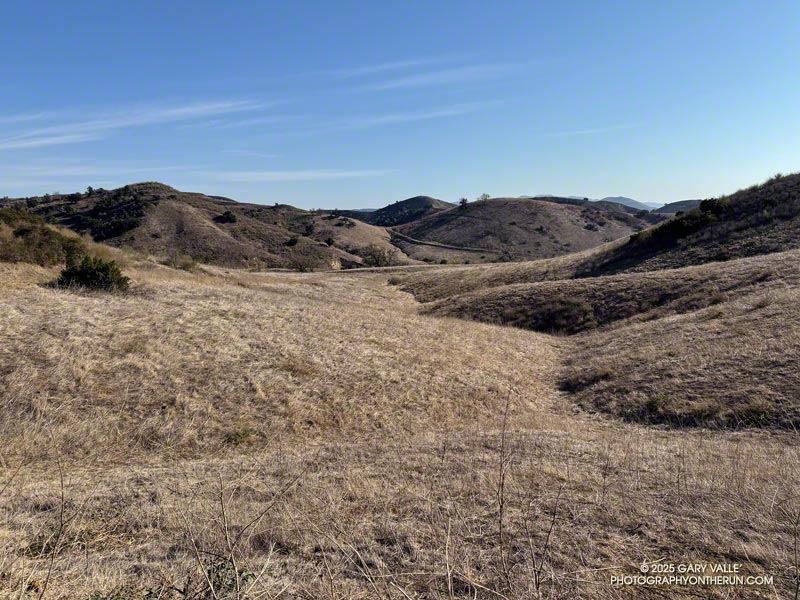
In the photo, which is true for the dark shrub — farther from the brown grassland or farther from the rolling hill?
the brown grassland

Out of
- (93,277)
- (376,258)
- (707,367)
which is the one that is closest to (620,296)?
(707,367)

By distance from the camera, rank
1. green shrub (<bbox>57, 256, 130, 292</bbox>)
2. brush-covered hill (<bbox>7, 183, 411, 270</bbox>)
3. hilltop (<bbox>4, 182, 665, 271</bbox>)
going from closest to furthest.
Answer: green shrub (<bbox>57, 256, 130, 292</bbox>) < brush-covered hill (<bbox>7, 183, 411, 270</bbox>) < hilltop (<bbox>4, 182, 665, 271</bbox>)

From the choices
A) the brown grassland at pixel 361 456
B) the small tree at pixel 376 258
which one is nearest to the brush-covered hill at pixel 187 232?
the small tree at pixel 376 258

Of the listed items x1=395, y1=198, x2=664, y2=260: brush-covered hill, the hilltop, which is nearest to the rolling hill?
the hilltop

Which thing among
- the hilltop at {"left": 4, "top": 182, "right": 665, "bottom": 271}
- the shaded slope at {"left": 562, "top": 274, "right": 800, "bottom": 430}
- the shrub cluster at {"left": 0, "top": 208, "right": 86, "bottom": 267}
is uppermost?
the hilltop at {"left": 4, "top": 182, "right": 665, "bottom": 271}

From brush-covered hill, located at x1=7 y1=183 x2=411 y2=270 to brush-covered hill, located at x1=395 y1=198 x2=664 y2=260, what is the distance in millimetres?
22536

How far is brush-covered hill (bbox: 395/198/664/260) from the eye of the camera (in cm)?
9169

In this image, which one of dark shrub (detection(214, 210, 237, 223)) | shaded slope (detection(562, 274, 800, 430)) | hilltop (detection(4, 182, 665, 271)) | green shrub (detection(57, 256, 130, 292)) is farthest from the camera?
dark shrub (detection(214, 210, 237, 223))

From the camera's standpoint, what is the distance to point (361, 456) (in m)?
7.43

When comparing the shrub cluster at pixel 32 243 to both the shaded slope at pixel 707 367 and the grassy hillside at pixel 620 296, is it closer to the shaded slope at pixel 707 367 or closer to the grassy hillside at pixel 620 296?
the grassy hillside at pixel 620 296

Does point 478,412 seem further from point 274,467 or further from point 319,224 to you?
point 319,224

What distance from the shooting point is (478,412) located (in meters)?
11.5

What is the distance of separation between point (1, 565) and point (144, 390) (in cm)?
642

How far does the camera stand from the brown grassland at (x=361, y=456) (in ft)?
12.1
